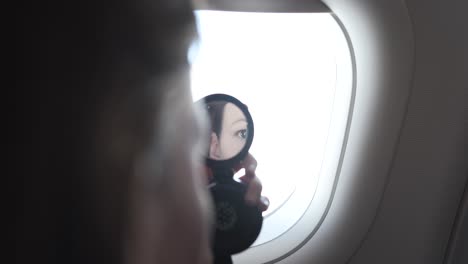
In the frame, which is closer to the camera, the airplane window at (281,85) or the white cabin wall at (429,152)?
the white cabin wall at (429,152)

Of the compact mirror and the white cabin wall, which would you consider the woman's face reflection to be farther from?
the white cabin wall

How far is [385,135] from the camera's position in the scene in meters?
0.87

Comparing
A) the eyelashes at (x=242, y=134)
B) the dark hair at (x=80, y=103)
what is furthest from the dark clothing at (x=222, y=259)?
the dark hair at (x=80, y=103)

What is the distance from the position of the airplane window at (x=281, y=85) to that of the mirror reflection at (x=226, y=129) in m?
0.07

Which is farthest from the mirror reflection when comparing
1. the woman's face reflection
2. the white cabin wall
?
the white cabin wall

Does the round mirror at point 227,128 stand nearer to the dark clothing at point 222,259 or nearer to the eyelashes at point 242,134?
the eyelashes at point 242,134

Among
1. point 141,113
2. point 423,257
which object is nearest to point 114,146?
Answer: point 141,113

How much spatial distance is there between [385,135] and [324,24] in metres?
0.23

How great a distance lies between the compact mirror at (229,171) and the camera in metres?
0.83

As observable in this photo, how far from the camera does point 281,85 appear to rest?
1.00 metres

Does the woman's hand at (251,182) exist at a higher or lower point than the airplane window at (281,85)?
lower

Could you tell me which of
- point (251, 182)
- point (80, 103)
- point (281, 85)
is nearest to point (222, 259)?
point (251, 182)

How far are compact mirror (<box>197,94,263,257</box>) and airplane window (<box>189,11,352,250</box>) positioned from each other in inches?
2.9

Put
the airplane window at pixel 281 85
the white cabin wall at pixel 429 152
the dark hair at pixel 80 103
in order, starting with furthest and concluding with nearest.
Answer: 1. the airplane window at pixel 281 85
2. the white cabin wall at pixel 429 152
3. the dark hair at pixel 80 103
